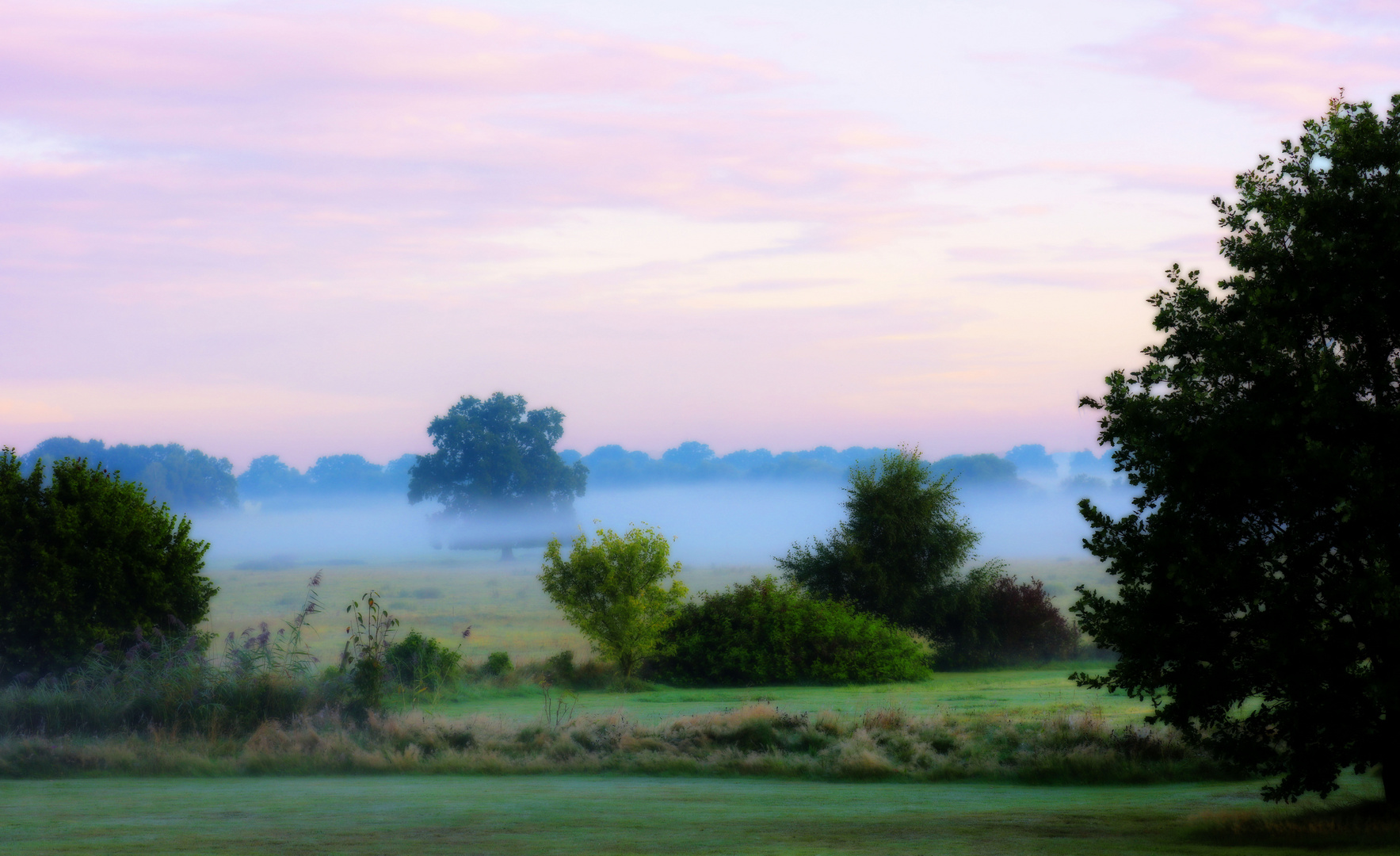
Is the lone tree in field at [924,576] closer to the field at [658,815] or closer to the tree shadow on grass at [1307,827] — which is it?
the field at [658,815]

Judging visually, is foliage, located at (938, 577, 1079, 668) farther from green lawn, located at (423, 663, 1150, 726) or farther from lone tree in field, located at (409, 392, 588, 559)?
lone tree in field, located at (409, 392, 588, 559)

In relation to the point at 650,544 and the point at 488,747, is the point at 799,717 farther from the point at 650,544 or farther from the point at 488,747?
the point at 650,544

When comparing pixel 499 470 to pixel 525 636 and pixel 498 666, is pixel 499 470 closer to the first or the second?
pixel 525 636

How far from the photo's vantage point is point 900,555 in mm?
41375

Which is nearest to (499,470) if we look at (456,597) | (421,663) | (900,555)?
(456,597)

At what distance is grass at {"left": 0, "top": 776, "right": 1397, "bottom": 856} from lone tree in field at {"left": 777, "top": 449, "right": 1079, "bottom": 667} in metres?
22.2

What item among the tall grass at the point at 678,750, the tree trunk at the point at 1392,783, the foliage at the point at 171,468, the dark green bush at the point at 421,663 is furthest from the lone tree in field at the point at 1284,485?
the foliage at the point at 171,468

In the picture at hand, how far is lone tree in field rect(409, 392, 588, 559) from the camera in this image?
95.6 meters

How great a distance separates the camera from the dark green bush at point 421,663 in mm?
29578

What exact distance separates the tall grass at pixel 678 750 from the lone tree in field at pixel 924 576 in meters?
19.3

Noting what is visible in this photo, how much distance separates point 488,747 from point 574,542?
16.2m

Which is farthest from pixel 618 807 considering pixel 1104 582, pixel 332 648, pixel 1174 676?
pixel 1104 582

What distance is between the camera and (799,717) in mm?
21812

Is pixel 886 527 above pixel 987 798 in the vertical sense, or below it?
above
